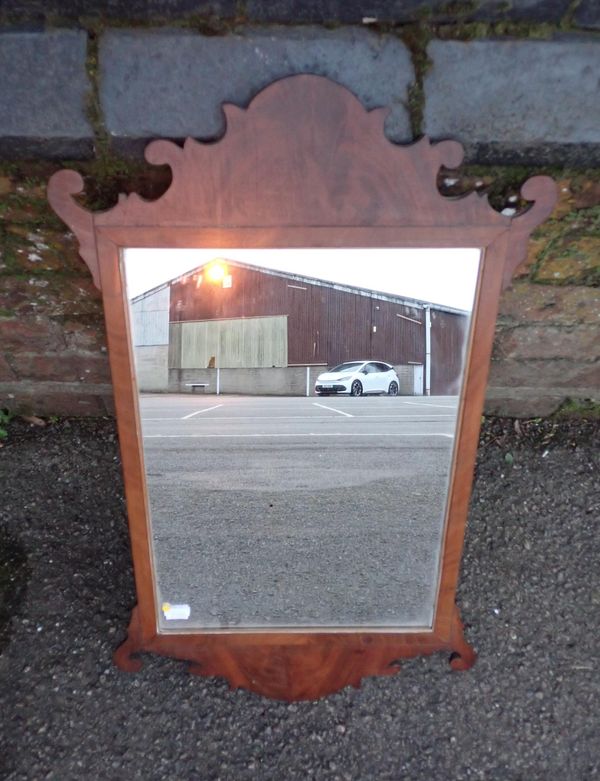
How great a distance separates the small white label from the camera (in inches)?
58.4

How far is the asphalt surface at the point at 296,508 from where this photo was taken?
4.47 ft

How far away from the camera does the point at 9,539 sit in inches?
74.3

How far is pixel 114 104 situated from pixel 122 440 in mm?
781

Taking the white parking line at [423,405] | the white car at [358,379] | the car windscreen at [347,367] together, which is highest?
the car windscreen at [347,367]

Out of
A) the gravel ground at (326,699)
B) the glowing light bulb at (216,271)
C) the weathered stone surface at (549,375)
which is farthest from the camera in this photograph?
the weathered stone surface at (549,375)

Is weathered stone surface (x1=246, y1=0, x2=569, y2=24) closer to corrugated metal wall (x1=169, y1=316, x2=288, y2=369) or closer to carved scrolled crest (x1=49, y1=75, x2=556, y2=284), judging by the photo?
carved scrolled crest (x1=49, y1=75, x2=556, y2=284)

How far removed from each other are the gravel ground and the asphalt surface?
307 millimetres

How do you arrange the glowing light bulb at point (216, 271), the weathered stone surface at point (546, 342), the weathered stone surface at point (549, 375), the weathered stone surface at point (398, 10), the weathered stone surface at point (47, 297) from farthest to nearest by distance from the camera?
the weathered stone surface at point (549, 375) → the weathered stone surface at point (546, 342) → the weathered stone surface at point (47, 297) → the glowing light bulb at point (216, 271) → the weathered stone surface at point (398, 10)

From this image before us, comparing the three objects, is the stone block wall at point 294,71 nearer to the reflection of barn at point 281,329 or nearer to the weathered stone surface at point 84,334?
the reflection of barn at point 281,329

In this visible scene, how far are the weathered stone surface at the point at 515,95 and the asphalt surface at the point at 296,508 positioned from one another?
65 centimetres

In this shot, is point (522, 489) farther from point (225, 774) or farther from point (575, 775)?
point (225, 774)

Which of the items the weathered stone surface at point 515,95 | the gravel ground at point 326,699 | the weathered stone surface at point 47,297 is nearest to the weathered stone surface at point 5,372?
the weathered stone surface at point 47,297

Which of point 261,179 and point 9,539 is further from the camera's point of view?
point 9,539

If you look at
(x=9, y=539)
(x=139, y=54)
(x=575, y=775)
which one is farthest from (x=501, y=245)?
(x=9, y=539)
